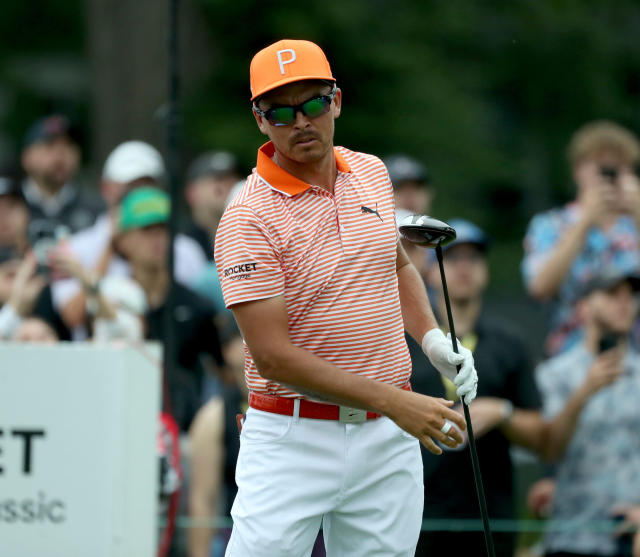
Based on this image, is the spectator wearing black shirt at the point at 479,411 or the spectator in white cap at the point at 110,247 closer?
the spectator wearing black shirt at the point at 479,411

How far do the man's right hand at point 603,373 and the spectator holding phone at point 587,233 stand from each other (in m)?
0.68

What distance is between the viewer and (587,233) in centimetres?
687

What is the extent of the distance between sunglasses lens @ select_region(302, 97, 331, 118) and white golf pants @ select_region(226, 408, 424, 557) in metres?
0.93

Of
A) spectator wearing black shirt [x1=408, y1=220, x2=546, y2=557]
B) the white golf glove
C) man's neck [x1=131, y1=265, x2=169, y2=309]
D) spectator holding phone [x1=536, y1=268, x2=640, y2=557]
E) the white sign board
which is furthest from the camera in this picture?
man's neck [x1=131, y1=265, x2=169, y2=309]

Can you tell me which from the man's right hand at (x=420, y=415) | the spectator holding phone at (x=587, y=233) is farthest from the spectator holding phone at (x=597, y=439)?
the man's right hand at (x=420, y=415)

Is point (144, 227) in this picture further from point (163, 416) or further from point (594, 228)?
point (594, 228)

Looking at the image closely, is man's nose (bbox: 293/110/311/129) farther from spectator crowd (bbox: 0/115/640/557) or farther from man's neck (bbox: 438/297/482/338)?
man's neck (bbox: 438/297/482/338)

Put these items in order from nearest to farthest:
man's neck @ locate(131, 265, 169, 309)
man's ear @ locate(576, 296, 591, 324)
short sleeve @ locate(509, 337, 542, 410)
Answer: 1. short sleeve @ locate(509, 337, 542, 410)
2. man's ear @ locate(576, 296, 591, 324)
3. man's neck @ locate(131, 265, 169, 309)

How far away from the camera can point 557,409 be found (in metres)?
6.30

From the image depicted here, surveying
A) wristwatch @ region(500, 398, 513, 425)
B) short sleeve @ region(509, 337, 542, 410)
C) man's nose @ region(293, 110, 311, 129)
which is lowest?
wristwatch @ region(500, 398, 513, 425)

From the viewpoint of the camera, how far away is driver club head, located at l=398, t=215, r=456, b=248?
4035 millimetres

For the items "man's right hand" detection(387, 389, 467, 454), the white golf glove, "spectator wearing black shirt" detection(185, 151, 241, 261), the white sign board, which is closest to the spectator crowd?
"spectator wearing black shirt" detection(185, 151, 241, 261)

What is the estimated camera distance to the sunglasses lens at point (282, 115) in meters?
3.86

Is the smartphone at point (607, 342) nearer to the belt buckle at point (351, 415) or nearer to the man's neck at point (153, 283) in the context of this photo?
the man's neck at point (153, 283)
